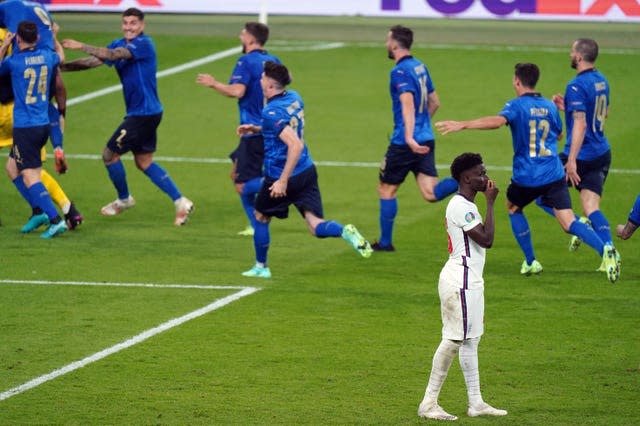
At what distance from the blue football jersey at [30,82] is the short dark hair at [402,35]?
14.0 ft

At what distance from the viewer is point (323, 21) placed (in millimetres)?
35938

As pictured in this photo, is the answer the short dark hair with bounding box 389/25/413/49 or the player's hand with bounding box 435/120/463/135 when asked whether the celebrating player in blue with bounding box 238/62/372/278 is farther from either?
the short dark hair with bounding box 389/25/413/49

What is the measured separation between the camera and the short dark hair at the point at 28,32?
54.6 feet

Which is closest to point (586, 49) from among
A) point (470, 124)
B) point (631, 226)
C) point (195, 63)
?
point (470, 124)

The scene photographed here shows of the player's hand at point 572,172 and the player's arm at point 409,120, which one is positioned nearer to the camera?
the player's hand at point 572,172

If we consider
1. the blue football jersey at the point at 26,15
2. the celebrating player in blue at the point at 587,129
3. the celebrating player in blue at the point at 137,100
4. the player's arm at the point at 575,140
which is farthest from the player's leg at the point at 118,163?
the player's arm at the point at 575,140

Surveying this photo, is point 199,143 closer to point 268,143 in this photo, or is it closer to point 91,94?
point 91,94

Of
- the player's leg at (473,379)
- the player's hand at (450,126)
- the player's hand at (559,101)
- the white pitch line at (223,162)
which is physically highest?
the player's hand at (450,126)

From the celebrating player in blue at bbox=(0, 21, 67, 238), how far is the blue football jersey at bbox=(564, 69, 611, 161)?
6.25 m

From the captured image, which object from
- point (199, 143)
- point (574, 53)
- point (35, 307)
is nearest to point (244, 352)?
point (35, 307)

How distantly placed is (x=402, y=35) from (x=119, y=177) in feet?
15.7

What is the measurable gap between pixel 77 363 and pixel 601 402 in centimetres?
424

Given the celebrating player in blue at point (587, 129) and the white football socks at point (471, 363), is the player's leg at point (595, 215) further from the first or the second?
the white football socks at point (471, 363)

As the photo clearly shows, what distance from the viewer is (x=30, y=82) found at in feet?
55.1
